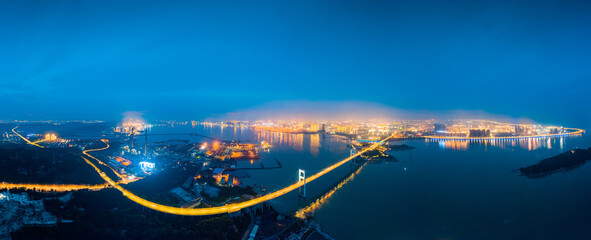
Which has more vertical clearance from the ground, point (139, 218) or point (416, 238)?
point (139, 218)

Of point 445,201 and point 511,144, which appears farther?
point 511,144

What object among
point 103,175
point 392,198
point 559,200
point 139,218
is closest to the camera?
point 139,218

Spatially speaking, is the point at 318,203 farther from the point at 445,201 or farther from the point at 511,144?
the point at 511,144

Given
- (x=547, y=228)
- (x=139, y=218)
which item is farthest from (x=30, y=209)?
(x=547, y=228)

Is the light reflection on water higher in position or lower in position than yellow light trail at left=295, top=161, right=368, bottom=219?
higher

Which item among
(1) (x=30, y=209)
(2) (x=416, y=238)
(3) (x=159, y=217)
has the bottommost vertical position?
(2) (x=416, y=238)

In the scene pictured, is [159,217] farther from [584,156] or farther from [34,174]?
[584,156]

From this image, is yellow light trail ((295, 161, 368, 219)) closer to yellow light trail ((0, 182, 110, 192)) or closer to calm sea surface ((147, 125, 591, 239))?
calm sea surface ((147, 125, 591, 239))

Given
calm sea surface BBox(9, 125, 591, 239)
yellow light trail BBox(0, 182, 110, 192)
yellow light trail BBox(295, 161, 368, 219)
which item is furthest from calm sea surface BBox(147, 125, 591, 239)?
yellow light trail BBox(0, 182, 110, 192)

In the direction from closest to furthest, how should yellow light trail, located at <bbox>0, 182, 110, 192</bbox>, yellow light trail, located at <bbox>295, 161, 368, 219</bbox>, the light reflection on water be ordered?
yellow light trail, located at <bbox>295, 161, 368, 219</bbox> < yellow light trail, located at <bbox>0, 182, 110, 192</bbox> < the light reflection on water

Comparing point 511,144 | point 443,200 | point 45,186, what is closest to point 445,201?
point 443,200

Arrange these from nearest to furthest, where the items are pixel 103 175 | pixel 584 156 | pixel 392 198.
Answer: pixel 392 198 < pixel 103 175 < pixel 584 156
